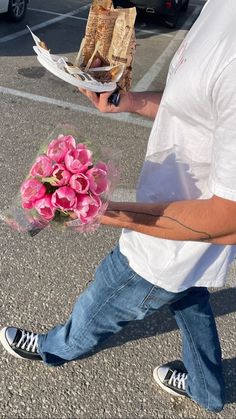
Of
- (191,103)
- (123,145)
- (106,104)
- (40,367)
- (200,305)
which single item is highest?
(191,103)

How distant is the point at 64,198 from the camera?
4.10ft

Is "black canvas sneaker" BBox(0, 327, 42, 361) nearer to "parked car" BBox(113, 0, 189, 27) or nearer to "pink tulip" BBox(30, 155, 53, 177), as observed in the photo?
"pink tulip" BBox(30, 155, 53, 177)

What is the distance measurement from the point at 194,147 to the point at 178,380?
127cm

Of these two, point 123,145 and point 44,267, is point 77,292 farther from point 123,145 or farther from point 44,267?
point 123,145

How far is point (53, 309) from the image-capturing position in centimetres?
263

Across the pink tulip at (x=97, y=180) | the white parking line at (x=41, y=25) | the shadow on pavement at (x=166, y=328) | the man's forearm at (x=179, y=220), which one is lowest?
the white parking line at (x=41, y=25)

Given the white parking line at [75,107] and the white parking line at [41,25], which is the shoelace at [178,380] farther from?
the white parking line at [41,25]

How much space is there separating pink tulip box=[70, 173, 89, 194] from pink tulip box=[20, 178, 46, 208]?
3.4 inches

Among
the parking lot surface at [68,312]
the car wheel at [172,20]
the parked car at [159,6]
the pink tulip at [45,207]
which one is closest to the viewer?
the pink tulip at [45,207]

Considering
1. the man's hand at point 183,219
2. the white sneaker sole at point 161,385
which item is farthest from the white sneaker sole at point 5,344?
the man's hand at point 183,219

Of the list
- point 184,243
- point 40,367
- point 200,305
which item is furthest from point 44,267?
point 184,243

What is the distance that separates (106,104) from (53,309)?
128cm

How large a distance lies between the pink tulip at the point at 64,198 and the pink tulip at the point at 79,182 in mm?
13

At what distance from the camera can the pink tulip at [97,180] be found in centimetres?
128
